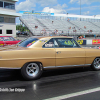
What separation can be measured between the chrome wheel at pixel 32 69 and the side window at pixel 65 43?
44.9 inches

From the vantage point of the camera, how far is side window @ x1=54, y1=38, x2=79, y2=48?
5399 mm

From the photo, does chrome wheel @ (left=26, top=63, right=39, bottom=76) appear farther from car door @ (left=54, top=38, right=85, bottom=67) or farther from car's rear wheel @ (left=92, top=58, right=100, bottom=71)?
car's rear wheel @ (left=92, top=58, right=100, bottom=71)

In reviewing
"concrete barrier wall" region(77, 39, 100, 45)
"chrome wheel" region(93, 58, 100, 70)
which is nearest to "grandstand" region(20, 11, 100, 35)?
"concrete barrier wall" region(77, 39, 100, 45)

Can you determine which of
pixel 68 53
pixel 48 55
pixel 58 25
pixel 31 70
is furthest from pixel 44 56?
pixel 58 25

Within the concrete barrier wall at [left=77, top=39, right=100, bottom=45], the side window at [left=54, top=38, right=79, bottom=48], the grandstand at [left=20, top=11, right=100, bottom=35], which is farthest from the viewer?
the grandstand at [left=20, top=11, right=100, bottom=35]

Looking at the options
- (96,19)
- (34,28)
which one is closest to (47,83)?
(34,28)

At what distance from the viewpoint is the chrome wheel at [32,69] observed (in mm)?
4803

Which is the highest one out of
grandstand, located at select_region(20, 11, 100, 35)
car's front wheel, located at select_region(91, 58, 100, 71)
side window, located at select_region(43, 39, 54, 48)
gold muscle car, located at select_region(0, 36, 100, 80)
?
grandstand, located at select_region(20, 11, 100, 35)

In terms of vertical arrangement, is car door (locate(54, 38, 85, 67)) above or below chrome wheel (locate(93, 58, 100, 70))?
above

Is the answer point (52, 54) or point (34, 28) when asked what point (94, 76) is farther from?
point (34, 28)

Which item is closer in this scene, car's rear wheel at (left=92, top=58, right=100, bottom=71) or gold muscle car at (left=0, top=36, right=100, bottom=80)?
gold muscle car at (left=0, top=36, right=100, bottom=80)

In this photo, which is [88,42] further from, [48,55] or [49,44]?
[48,55]

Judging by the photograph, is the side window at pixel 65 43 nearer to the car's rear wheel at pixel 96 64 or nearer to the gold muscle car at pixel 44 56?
the gold muscle car at pixel 44 56

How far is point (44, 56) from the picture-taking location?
4977 mm
